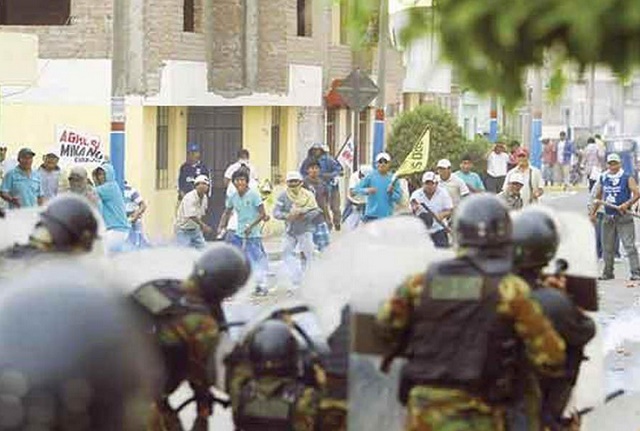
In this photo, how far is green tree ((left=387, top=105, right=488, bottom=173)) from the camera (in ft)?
96.6

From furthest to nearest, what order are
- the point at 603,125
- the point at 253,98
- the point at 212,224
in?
the point at 603,125 < the point at 253,98 < the point at 212,224

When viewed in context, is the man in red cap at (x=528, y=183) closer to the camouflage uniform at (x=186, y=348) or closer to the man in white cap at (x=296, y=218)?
the man in white cap at (x=296, y=218)

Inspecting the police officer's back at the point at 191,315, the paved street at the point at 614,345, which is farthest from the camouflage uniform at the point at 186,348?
the paved street at the point at 614,345

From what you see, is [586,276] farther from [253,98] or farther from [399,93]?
[399,93]

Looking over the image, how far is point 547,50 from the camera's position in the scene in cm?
431

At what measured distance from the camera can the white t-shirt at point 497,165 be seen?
937 inches

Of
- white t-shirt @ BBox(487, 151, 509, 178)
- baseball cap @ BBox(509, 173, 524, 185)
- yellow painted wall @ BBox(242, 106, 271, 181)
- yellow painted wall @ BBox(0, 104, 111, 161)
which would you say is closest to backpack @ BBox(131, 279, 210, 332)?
baseball cap @ BBox(509, 173, 524, 185)

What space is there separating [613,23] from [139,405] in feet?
4.75

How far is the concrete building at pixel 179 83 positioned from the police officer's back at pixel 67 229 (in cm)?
1553

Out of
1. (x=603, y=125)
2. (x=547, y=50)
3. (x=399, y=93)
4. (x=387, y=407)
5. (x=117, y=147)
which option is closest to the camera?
(x=547, y=50)

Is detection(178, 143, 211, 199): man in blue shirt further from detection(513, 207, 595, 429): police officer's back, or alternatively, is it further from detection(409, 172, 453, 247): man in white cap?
detection(513, 207, 595, 429): police officer's back

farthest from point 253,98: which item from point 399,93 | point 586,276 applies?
point 586,276

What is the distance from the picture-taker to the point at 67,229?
7.06 meters

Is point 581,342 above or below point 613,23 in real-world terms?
below
